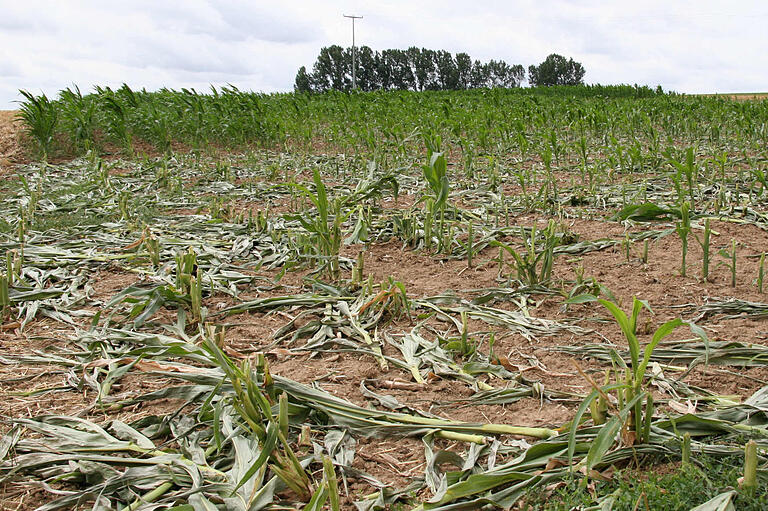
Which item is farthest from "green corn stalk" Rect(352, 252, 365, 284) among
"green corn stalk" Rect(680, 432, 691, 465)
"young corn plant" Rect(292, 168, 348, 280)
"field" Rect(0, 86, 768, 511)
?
"green corn stalk" Rect(680, 432, 691, 465)

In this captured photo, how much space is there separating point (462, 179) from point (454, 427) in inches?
181

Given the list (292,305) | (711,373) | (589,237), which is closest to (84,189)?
(292,305)

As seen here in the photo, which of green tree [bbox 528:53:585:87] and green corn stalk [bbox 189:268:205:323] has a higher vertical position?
green tree [bbox 528:53:585:87]

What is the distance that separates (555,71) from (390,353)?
4216 centimetres

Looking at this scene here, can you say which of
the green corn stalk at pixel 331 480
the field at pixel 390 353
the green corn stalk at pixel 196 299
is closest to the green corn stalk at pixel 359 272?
the field at pixel 390 353

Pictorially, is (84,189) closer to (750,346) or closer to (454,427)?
(454,427)

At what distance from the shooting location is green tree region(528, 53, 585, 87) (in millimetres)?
39562

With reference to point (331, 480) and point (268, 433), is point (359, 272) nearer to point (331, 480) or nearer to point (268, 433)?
point (268, 433)

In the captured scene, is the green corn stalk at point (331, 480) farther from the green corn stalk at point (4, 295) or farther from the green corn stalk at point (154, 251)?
the green corn stalk at point (154, 251)

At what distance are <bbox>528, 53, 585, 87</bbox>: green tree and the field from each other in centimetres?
3643

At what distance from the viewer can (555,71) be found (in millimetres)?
41062

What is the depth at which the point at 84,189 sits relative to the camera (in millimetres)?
6125

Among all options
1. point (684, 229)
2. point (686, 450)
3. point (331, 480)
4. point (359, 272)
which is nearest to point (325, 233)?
point (359, 272)

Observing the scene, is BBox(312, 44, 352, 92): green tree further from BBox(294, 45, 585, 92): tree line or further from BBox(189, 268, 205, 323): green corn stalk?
BBox(189, 268, 205, 323): green corn stalk
